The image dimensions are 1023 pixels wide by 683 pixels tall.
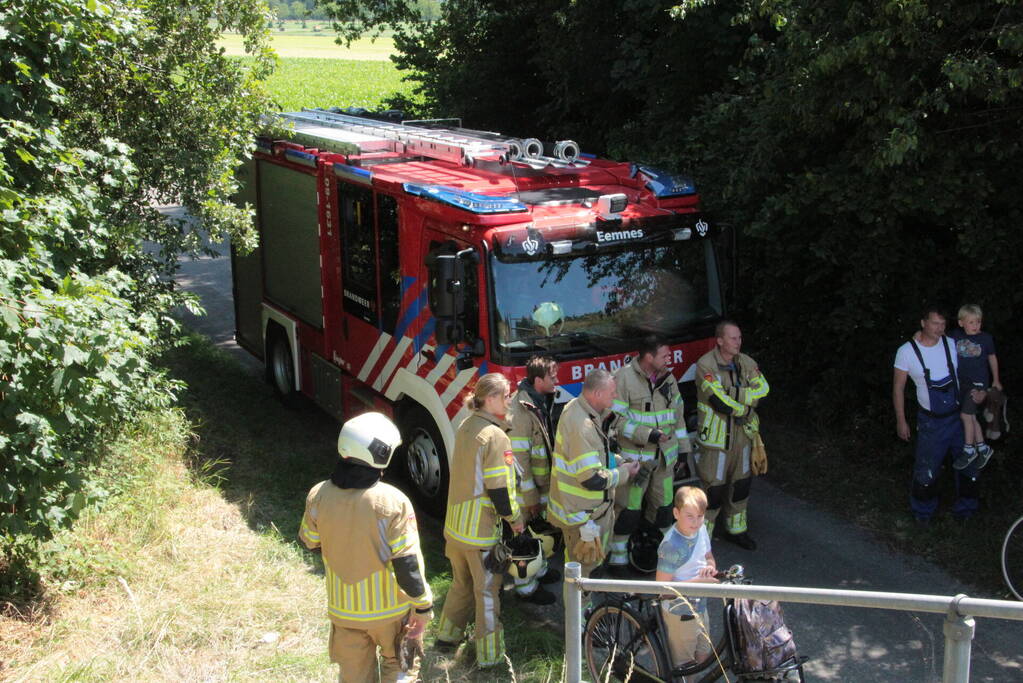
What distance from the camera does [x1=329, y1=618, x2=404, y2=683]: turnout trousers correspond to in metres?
4.78

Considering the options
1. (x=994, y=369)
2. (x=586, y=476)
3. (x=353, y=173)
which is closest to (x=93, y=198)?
(x=353, y=173)

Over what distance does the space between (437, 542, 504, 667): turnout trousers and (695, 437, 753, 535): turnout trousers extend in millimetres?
2046

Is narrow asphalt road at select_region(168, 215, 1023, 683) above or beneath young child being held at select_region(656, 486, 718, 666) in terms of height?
beneath

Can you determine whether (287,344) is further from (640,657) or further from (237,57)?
(640,657)

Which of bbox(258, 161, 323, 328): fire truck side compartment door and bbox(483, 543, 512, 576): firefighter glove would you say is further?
bbox(258, 161, 323, 328): fire truck side compartment door

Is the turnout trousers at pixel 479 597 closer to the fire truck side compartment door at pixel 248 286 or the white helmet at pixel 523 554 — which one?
the white helmet at pixel 523 554

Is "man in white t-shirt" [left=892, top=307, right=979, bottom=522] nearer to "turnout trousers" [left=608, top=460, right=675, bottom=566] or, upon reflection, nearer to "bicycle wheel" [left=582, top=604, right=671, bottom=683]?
"turnout trousers" [left=608, top=460, right=675, bottom=566]

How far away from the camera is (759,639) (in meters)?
4.80

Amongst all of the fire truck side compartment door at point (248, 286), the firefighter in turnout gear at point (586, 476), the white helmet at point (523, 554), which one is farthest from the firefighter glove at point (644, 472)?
the fire truck side compartment door at point (248, 286)

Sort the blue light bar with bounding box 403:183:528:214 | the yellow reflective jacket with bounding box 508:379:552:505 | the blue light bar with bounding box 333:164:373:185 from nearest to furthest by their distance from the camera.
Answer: the yellow reflective jacket with bounding box 508:379:552:505
the blue light bar with bounding box 403:183:528:214
the blue light bar with bounding box 333:164:373:185

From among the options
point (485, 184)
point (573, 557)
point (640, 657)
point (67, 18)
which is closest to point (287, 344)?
point (485, 184)

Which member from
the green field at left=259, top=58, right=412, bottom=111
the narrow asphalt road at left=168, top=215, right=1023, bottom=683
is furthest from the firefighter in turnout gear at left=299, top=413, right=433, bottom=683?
the green field at left=259, top=58, right=412, bottom=111

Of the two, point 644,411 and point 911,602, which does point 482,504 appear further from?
point 911,602

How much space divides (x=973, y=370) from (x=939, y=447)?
0.61 m
